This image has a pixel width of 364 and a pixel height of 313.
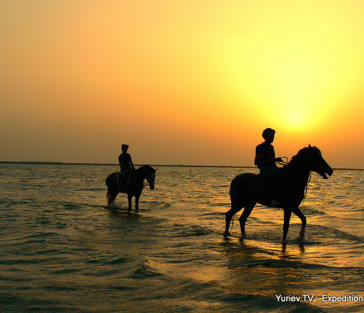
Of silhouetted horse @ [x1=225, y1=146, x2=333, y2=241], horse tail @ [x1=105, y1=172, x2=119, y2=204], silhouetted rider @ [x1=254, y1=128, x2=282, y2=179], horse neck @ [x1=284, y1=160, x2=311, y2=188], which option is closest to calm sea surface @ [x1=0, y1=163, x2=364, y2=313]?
silhouetted horse @ [x1=225, y1=146, x2=333, y2=241]

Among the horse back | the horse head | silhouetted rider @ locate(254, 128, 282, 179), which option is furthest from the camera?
the horse back

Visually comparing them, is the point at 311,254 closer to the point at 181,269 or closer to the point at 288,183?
the point at 288,183

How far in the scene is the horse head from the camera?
33.0 feet

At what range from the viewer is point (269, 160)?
10.1m

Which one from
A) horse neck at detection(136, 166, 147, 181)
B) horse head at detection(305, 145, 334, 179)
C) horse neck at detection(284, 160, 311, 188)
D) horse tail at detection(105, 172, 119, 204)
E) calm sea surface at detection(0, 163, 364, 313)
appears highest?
horse head at detection(305, 145, 334, 179)

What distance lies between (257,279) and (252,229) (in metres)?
6.81

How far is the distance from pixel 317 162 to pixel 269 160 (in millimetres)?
1207

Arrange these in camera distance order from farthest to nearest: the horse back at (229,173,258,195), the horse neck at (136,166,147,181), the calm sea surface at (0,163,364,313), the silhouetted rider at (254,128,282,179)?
the horse neck at (136,166,147,181) → the horse back at (229,173,258,195) → the silhouetted rider at (254,128,282,179) → the calm sea surface at (0,163,364,313)

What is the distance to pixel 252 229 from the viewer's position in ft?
42.8

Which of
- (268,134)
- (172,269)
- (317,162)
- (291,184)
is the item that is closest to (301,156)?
(317,162)

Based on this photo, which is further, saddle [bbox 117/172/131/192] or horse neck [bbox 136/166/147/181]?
saddle [bbox 117/172/131/192]

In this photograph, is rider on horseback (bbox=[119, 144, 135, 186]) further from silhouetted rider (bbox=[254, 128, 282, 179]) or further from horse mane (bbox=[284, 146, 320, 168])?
horse mane (bbox=[284, 146, 320, 168])

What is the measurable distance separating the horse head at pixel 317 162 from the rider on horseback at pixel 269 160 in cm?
78

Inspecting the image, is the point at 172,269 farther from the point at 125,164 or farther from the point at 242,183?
the point at 125,164
